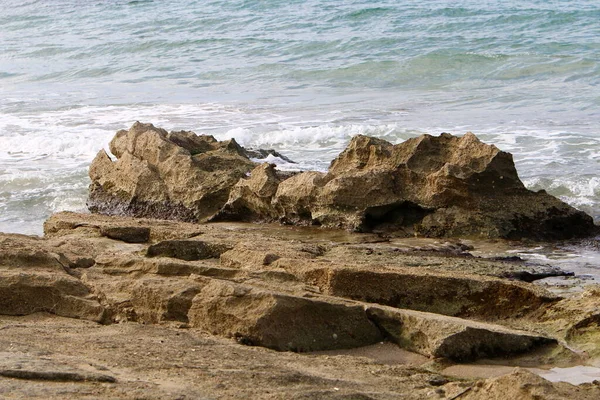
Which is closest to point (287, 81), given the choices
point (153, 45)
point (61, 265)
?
point (153, 45)

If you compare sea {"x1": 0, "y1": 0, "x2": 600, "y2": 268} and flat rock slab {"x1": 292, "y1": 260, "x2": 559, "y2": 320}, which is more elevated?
sea {"x1": 0, "y1": 0, "x2": 600, "y2": 268}

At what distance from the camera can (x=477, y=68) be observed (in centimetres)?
1738

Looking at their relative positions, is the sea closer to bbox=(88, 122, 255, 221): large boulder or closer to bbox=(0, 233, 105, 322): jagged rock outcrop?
bbox=(88, 122, 255, 221): large boulder

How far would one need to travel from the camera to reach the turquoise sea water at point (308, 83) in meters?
11.5

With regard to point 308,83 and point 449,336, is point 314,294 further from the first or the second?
point 308,83

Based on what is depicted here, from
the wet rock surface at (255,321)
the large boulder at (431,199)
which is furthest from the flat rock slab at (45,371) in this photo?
the large boulder at (431,199)

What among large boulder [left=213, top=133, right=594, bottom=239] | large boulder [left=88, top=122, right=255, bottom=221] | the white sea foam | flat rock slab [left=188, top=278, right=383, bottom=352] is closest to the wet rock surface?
flat rock slab [left=188, top=278, right=383, bottom=352]

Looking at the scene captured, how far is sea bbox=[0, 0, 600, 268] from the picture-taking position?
11.4 m

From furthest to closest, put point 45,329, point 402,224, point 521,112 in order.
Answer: point 521,112, point 402,224, point 45,329

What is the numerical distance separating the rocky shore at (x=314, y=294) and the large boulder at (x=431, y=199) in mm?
13

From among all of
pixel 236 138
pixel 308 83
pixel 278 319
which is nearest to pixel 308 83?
pixel 308 83

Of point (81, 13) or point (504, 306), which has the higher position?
point (81, 13)

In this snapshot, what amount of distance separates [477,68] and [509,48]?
1.66 m

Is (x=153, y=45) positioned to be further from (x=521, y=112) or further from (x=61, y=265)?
(x=61, y=265)
